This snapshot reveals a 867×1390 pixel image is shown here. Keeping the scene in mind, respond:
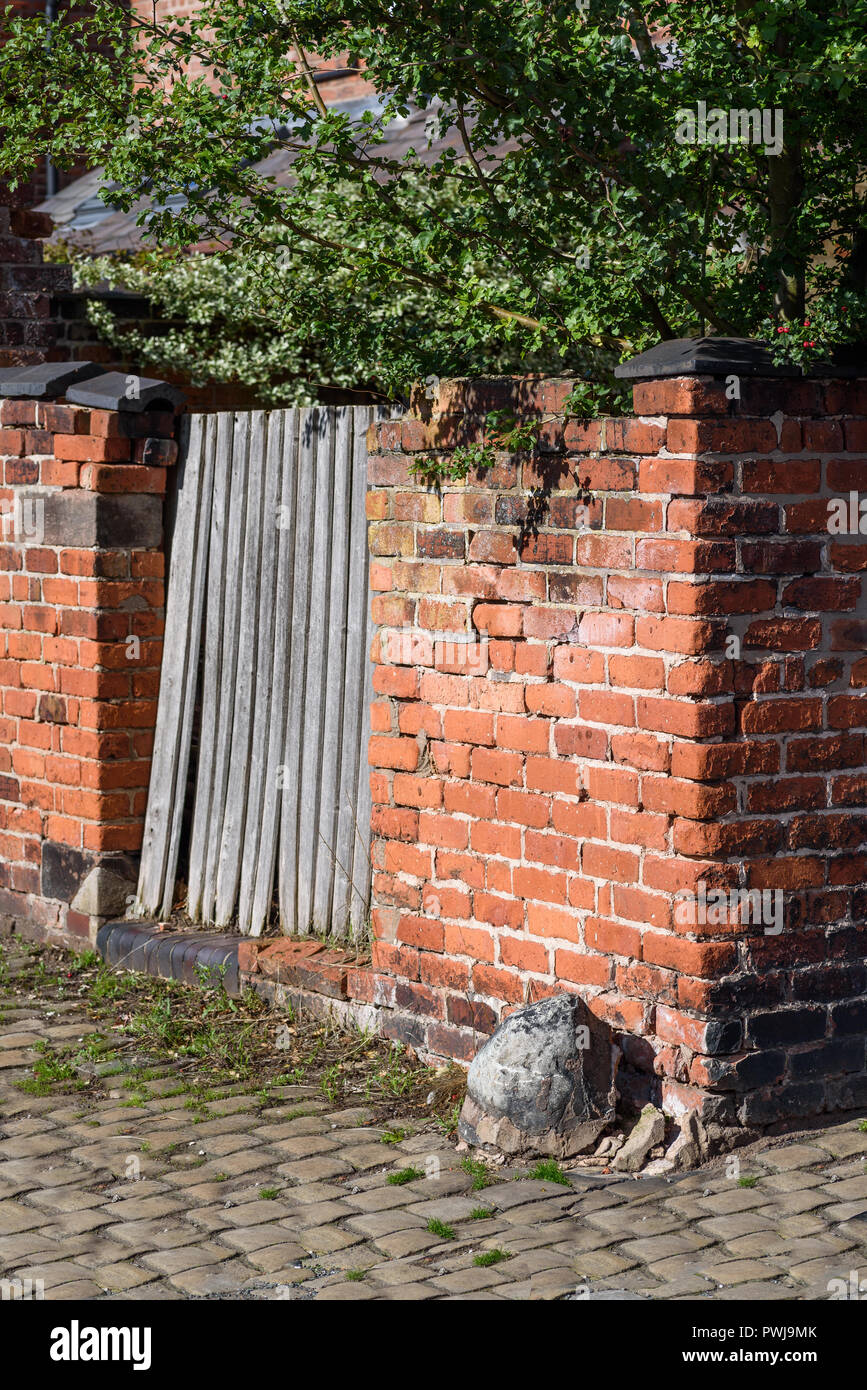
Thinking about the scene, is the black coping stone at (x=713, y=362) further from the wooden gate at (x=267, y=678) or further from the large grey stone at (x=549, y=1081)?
the large grey stone at (x=549, y=1081)

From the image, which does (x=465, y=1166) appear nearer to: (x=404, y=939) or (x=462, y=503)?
(x=404, y=939)

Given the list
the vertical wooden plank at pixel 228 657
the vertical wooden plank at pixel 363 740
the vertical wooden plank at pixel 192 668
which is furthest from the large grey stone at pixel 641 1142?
the vertical wooden plank at pixel 192 668

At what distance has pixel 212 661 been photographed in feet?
19.9

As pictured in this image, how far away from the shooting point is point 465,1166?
13.8ft

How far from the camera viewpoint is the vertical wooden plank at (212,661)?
6.01 metres

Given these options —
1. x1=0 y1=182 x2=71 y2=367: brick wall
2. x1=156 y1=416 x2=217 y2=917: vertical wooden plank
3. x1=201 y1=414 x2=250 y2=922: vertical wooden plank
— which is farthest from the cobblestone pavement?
x1=0 y1=182 x2=71 y2=367: brick wall

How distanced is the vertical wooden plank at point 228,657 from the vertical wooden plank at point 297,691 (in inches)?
13.3

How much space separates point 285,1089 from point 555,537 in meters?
1.85

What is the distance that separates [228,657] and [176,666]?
0.31m

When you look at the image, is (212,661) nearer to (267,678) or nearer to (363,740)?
(267,678)

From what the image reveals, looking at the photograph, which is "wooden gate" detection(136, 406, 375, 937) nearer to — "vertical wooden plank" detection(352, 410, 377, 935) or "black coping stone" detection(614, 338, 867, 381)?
"vertical wooden plank" detection(352, 410, 377, 935)

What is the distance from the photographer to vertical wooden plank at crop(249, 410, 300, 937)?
→ 225 inches

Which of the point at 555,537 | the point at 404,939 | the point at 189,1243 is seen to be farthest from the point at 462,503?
the point at 189,1243

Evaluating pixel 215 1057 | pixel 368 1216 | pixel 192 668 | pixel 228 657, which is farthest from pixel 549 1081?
pixel 192 668
